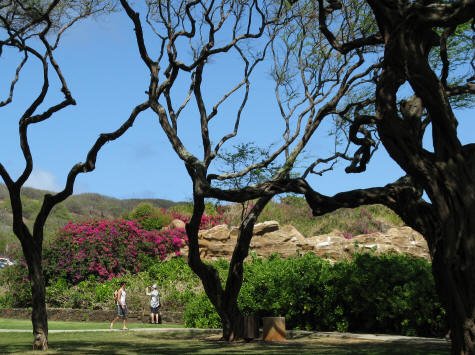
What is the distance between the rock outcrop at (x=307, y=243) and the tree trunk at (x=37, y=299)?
13.7m

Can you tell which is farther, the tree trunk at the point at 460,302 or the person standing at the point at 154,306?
the person standing at the point at 154,306

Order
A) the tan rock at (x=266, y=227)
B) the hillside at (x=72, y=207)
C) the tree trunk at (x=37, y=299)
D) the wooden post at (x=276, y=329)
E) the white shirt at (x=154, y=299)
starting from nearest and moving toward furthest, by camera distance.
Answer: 1. the tree trunk at (x=37, y=299)
2. the wooden post at (x=276, y=329)
3. the white shirt at (x=154, y=299)
4. the tan rock at (x=266, y=227)
5. the hillside at (x=72, y=207)

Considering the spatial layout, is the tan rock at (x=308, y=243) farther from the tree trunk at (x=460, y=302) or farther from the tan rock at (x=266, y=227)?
the tree trunk at (x=460, y=302)

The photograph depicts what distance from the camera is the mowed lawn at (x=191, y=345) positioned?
13016mm

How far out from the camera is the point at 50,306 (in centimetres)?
2748

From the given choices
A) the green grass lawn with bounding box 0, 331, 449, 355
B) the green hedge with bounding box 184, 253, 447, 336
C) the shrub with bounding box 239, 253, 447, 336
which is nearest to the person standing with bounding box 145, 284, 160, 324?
the green hedge with bounding box 184, 253, 447, 336

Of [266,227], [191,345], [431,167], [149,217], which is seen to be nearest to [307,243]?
[266,227]

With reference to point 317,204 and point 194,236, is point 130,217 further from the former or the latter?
point 317,204

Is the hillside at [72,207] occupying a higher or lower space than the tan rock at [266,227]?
higher

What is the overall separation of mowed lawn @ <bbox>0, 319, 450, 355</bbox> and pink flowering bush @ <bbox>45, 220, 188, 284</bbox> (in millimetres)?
11393

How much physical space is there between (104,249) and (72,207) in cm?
7024

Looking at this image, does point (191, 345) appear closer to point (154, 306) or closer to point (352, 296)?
point (352, 296)

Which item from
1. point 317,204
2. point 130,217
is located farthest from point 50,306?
point 317,204

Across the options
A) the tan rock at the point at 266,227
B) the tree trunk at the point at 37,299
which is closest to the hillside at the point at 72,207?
the tan rock at the point at 266,227
